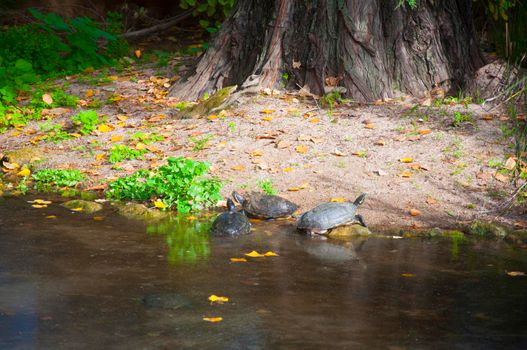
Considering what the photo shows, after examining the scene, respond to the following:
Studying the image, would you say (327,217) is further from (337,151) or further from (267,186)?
(337,151)

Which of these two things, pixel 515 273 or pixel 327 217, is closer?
pixel 515 273

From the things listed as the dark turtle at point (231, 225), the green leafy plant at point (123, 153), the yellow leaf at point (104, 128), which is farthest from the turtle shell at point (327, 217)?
the yellow leaf at point (104, 128)

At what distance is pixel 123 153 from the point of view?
357 inches

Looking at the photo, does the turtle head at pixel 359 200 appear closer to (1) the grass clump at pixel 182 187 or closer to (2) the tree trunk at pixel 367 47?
(1) the grass clump at pixel 182 187

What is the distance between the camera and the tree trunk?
394 inches

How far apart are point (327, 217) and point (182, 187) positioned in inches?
67.4

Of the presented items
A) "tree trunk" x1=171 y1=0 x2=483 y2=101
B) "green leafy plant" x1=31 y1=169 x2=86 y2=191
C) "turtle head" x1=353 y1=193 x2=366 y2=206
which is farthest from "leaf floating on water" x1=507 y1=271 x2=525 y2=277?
"green leafy plant" x1=31 y1=169 x2=86 y2=191

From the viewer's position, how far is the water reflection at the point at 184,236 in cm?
607

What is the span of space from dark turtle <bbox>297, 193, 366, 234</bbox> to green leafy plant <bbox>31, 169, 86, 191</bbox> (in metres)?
3.02

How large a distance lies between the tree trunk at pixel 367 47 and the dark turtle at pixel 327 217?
11.3 feet

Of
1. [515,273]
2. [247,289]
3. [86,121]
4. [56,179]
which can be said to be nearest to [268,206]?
[247,289]

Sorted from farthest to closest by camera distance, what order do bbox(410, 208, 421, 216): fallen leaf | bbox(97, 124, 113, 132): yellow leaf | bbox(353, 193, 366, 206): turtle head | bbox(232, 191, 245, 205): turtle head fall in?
1. bbox(97, 124, 113, 132): yellow leaf
2. bbox(232, 191, 245, 205): turtle head
3. bbox(410, 208, 421, 216): fallen leaf
4. bbox(353, 193, 366, 206): turtle head

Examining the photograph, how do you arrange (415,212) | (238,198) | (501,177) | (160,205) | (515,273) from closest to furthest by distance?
1. (515,273)
2. (415,212)
3. (238,198)
4. (160,205)
5. (501,177)

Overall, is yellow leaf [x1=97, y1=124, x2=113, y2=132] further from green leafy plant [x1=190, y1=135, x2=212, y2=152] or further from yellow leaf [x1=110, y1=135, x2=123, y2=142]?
green leafy plant [x1=190, y1=135, x2=212, y2=152]
